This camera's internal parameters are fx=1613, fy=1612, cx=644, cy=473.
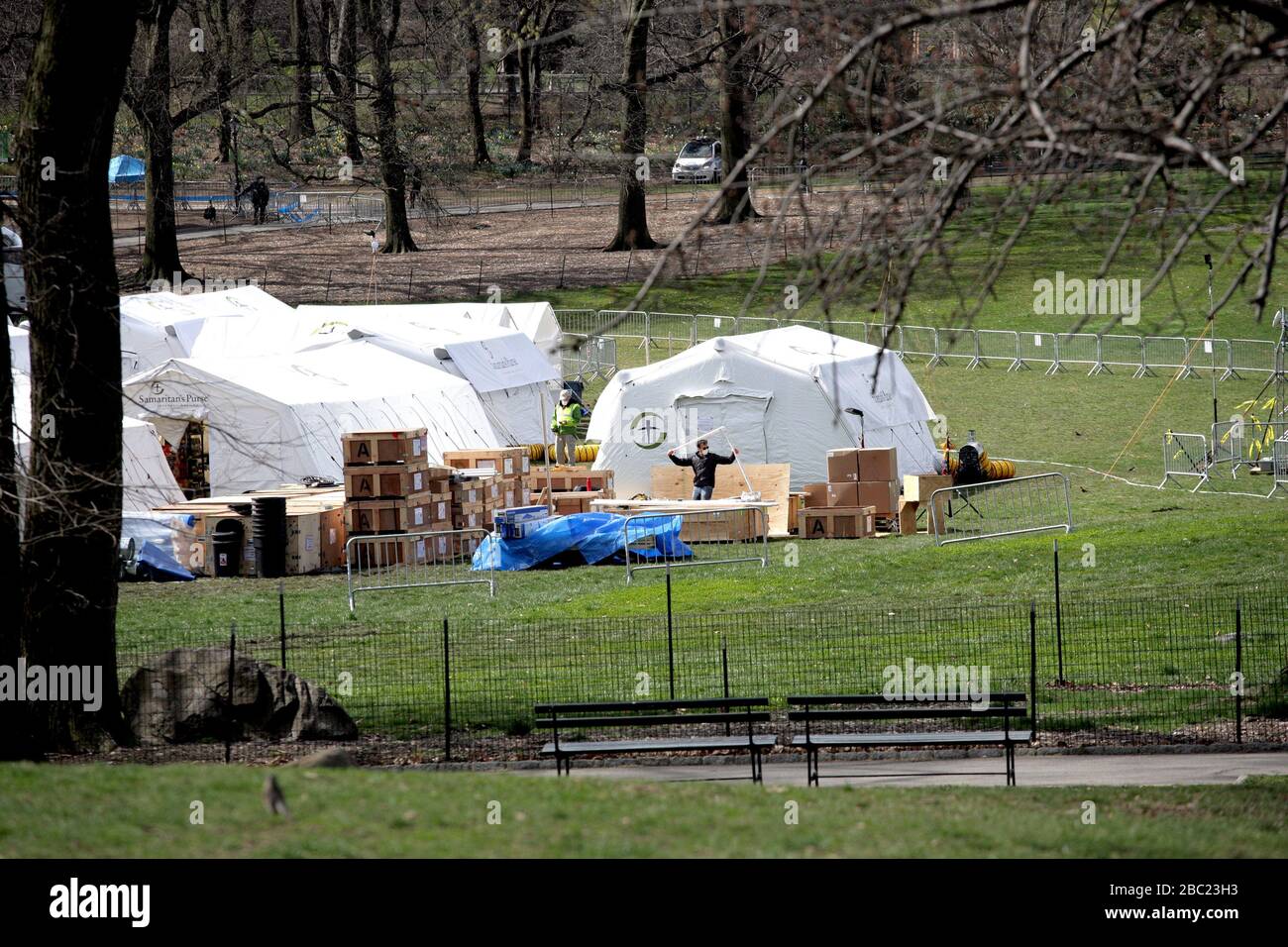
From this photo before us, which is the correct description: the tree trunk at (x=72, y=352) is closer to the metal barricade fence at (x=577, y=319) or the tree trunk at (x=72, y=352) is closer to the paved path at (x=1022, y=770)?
the paved path at (x=1022, y=770)

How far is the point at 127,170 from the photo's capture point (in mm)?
A: 66312

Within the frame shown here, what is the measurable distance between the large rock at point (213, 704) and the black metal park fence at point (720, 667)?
0.02m

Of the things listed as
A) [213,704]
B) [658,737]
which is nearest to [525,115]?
[213,704]

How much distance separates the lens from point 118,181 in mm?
66000

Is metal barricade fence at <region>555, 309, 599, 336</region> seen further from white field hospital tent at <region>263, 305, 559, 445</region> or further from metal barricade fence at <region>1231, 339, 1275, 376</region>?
metal barricade fence at <region>1231, 339, 1275, 376</region>

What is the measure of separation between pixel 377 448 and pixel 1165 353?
24.8 metres

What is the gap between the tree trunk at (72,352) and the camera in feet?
41.4

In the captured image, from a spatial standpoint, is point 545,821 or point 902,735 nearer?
point 545,821

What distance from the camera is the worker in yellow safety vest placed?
1203 inches

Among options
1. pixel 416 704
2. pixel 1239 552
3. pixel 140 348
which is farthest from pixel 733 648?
pixel 140 348

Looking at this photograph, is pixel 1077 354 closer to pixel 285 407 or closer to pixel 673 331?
pixel 673 331

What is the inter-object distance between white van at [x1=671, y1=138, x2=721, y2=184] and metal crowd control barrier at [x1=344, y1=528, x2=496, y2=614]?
40.0 metres

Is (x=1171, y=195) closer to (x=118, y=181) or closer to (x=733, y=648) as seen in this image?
(x=733, y=648)

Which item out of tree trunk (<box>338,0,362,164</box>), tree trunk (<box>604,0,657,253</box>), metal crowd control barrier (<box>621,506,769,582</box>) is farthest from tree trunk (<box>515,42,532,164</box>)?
metal crowd control barrier (<box>621,506,769,582</box>)
